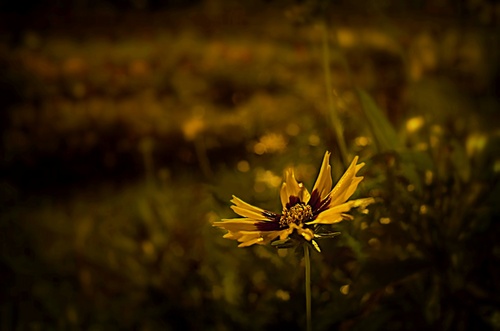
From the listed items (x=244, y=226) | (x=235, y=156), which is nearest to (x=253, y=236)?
(x=244, y=226)

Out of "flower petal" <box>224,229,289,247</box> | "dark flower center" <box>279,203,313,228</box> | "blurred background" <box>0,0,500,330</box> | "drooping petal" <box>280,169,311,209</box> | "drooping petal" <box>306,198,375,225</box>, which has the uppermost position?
"blurred background" <box>0,0,500,330</box>

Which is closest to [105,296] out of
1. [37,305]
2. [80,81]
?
[37,305]

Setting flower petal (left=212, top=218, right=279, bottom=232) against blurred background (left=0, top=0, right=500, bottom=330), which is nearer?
flower petal (left=212, top=218, right=279, bottom=232)

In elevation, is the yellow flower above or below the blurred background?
below

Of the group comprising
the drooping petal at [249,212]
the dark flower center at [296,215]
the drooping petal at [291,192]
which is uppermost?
the drooping petal at [291,192]

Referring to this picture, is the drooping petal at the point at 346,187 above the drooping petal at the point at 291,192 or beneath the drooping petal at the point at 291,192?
beneath

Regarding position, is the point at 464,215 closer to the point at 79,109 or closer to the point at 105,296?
the point at 105,296

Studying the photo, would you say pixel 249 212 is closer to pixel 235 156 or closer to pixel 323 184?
pixel 323 184
